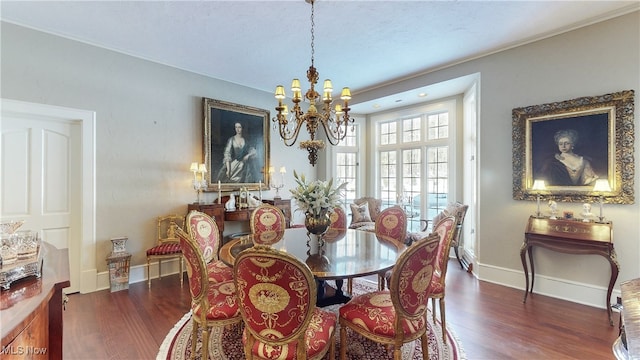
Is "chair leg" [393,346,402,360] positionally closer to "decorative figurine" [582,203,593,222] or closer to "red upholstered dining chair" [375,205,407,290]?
"red upholstered dining chair" [375,205,407,290]

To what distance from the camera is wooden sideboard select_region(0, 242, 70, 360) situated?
0.98 metres

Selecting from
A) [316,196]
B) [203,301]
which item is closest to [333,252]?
[316,196]

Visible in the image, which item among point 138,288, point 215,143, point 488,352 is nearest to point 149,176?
point 215,143

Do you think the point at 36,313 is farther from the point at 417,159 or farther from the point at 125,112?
the point at 417,159

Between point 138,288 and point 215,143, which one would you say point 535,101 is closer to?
point 215,143

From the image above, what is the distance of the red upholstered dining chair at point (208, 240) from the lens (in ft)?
8.36

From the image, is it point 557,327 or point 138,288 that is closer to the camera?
point 557,327

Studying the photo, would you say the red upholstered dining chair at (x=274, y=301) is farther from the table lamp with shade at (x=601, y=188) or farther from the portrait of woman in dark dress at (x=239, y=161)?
the portrait of woman in dark dress at (x=239, y=161)

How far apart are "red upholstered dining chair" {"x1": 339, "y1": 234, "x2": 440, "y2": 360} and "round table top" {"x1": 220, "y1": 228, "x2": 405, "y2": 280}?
262mm

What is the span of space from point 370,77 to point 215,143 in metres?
2.92

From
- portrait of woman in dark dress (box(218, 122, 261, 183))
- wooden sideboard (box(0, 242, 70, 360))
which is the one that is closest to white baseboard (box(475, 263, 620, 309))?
portrait of woman in dark dress (box(218, 122, 261, 183))

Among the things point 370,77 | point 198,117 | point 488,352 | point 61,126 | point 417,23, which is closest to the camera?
point 488,352

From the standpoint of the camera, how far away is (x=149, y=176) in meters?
4.00

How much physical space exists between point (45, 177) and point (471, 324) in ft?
16.7
